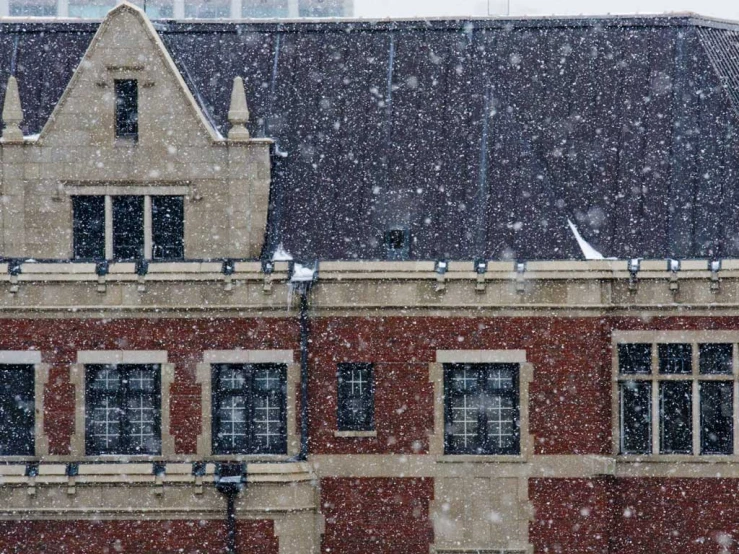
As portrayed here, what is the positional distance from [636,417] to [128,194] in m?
10.3

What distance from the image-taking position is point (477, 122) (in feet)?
93.0

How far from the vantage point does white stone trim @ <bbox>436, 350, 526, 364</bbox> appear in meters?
26.3

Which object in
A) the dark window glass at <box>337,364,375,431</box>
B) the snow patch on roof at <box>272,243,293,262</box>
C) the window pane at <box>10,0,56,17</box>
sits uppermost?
the window pane at <box>10,0,56,17</box>

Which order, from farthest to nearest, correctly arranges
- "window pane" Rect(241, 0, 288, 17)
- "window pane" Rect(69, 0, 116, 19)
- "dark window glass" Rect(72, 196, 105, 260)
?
"window pane" Rect(241, 0, 288, 17) < "window pane" Rect(69, 0, 116, 19) < "dark window glass" Rect(72, 196, 105, 260)

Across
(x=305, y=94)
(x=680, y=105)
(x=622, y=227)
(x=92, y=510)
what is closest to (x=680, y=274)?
(x=622, y=227)

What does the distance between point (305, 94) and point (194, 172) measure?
331 cm

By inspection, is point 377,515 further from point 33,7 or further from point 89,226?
point 33,7

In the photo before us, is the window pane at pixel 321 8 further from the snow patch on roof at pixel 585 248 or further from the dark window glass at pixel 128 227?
the snow patch on roof at pixel 585 248

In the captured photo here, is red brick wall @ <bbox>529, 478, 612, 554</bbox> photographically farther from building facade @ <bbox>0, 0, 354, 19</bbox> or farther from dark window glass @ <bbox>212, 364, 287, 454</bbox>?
building facade @ <bbox>0, 0, 354, 19</bbox>

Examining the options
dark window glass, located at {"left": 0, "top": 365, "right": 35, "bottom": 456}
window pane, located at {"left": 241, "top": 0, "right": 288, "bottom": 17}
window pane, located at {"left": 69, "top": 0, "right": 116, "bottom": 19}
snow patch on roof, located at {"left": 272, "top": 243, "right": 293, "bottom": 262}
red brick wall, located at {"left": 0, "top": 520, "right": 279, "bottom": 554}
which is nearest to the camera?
red brick wall, located at {"left": 0, "top": 520, "right": 279, "bottom": 554}

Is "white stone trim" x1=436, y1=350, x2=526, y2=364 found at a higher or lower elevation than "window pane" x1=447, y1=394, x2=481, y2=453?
higher

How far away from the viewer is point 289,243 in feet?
89.0

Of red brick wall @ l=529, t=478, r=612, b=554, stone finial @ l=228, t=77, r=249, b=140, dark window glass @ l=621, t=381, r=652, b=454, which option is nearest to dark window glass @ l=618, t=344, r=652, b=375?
dark window glass @ l=621, t=381, r=652, b=454

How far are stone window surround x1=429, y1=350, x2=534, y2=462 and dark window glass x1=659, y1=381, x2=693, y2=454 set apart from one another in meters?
2.46
